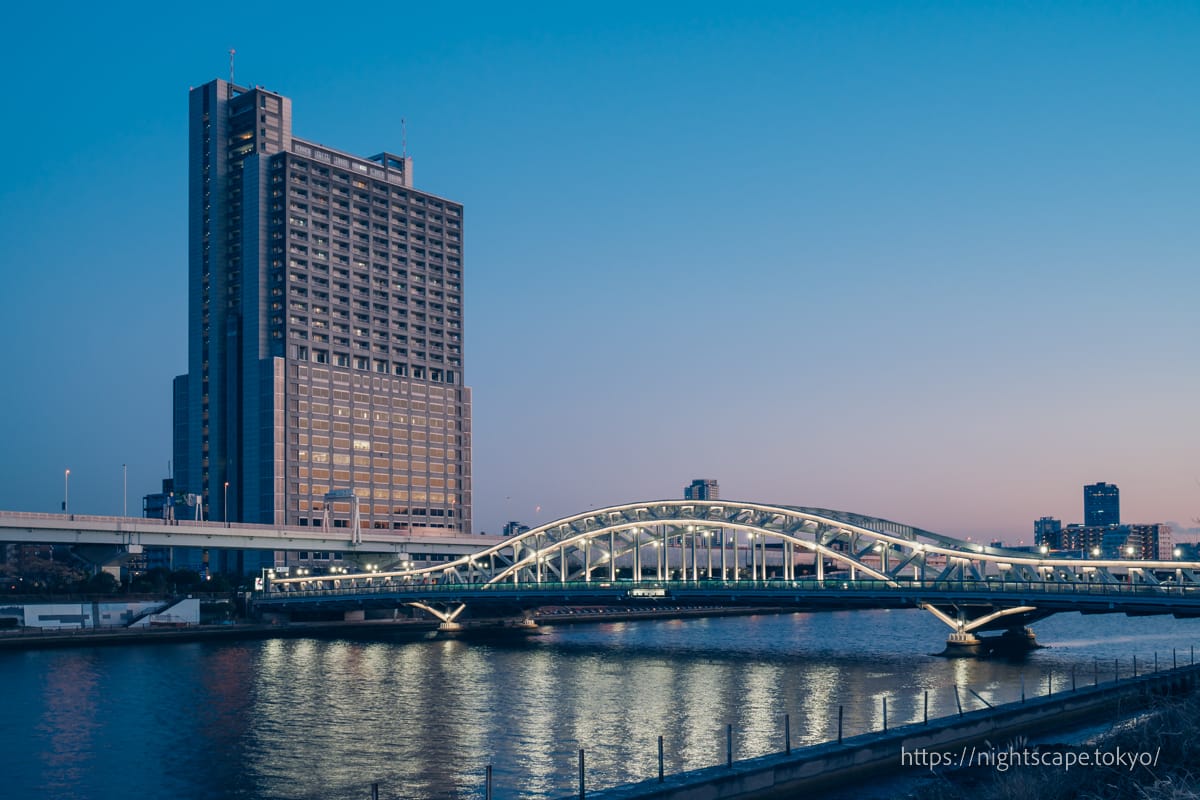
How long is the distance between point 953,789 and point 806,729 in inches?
1031

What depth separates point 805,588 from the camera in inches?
3885

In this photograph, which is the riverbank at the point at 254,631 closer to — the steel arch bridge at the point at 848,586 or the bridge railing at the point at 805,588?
the steel arch bridge at the point at 848,586

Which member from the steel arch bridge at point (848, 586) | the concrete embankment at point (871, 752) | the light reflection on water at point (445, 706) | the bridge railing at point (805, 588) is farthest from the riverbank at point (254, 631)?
the concrete embankment at point (871, 752)

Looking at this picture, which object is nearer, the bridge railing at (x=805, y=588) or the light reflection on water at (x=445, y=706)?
the light reflection on water at (x=445, y=706)

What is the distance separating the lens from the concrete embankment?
94.4 feet

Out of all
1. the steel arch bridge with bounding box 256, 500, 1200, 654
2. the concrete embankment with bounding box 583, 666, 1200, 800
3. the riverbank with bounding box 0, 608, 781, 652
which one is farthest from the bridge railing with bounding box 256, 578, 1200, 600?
the concrete embankment with bounding box 583, 666, 1200, 800

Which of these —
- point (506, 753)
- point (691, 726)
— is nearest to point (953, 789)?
point (506, 753)

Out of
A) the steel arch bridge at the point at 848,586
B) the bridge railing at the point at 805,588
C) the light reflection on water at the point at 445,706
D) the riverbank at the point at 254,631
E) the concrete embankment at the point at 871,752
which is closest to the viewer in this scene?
the concrete embankment at the point at 871,752

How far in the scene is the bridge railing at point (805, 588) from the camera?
3292 inches

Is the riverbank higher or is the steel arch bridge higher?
the steel arch bridge

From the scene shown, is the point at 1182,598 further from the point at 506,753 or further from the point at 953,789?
the point at 953,789

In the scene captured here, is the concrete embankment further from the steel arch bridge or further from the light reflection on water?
the steel arch bridge

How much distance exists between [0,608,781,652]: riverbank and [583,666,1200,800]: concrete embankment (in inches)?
3351

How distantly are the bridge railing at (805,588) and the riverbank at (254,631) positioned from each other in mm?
4277
